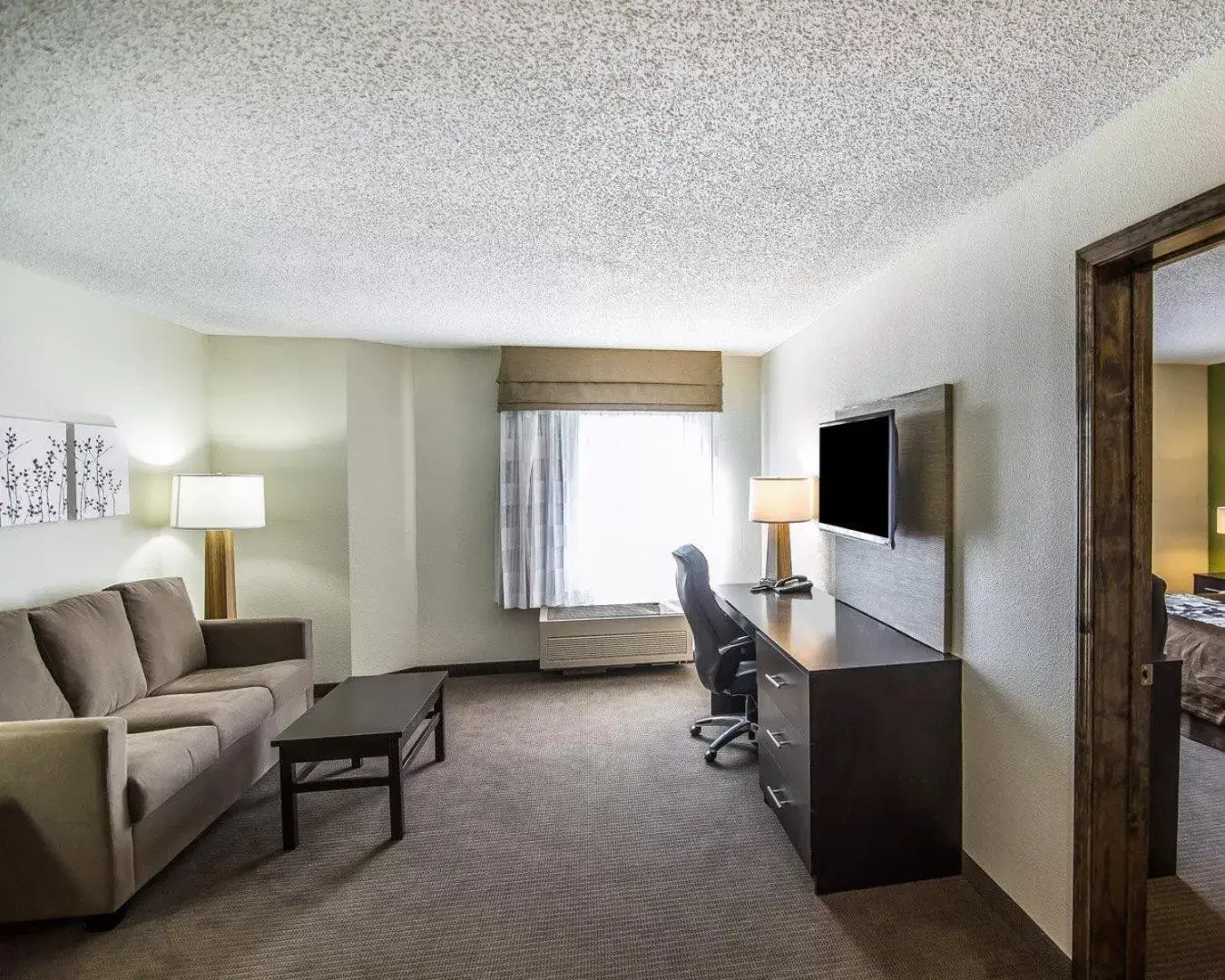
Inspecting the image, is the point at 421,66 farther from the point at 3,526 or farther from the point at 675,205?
the point at 3,526

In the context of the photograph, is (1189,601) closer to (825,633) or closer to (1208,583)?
(1208,583)

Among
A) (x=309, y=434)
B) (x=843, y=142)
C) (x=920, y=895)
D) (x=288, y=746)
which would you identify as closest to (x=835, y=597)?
(x=920, y=895)

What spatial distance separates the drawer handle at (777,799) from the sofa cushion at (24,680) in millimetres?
2725

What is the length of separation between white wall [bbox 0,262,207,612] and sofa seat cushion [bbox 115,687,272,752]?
29.1 inches

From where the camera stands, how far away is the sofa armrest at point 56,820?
1791 millimetres

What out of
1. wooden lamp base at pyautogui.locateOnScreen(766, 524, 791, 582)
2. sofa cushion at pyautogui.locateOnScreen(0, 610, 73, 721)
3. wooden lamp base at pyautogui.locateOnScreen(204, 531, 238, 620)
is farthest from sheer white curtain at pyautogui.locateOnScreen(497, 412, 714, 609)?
sofa cushion at pyautogui.locateOnScreen(0, 610, 73, 721)

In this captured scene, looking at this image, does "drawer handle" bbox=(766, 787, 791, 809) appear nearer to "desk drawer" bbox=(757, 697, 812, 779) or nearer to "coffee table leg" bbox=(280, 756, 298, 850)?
"desk drawer" bbox=(757, 697, 812, 779)

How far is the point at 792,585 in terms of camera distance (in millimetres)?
3230

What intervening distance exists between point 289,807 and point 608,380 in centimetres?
306

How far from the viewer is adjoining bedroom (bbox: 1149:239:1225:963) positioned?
2.03 metres

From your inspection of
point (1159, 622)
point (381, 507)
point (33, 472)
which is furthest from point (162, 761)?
point (1159, 622)

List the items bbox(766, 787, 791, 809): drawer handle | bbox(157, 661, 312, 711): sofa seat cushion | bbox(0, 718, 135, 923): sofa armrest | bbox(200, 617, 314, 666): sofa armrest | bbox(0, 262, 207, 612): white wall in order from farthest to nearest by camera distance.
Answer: bbox(200, 617, 314, 666): sofa armrest < bbox(157, 661, 312, 711): sofa seat cushion < bbox(0, 262, 207, 612): white wall < bbox(766, 787, 791, 809): drawer handle < bbox(0, 718, 135, 923): sofa armrest

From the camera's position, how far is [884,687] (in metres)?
2.00

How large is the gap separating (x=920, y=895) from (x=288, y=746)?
2325mm
